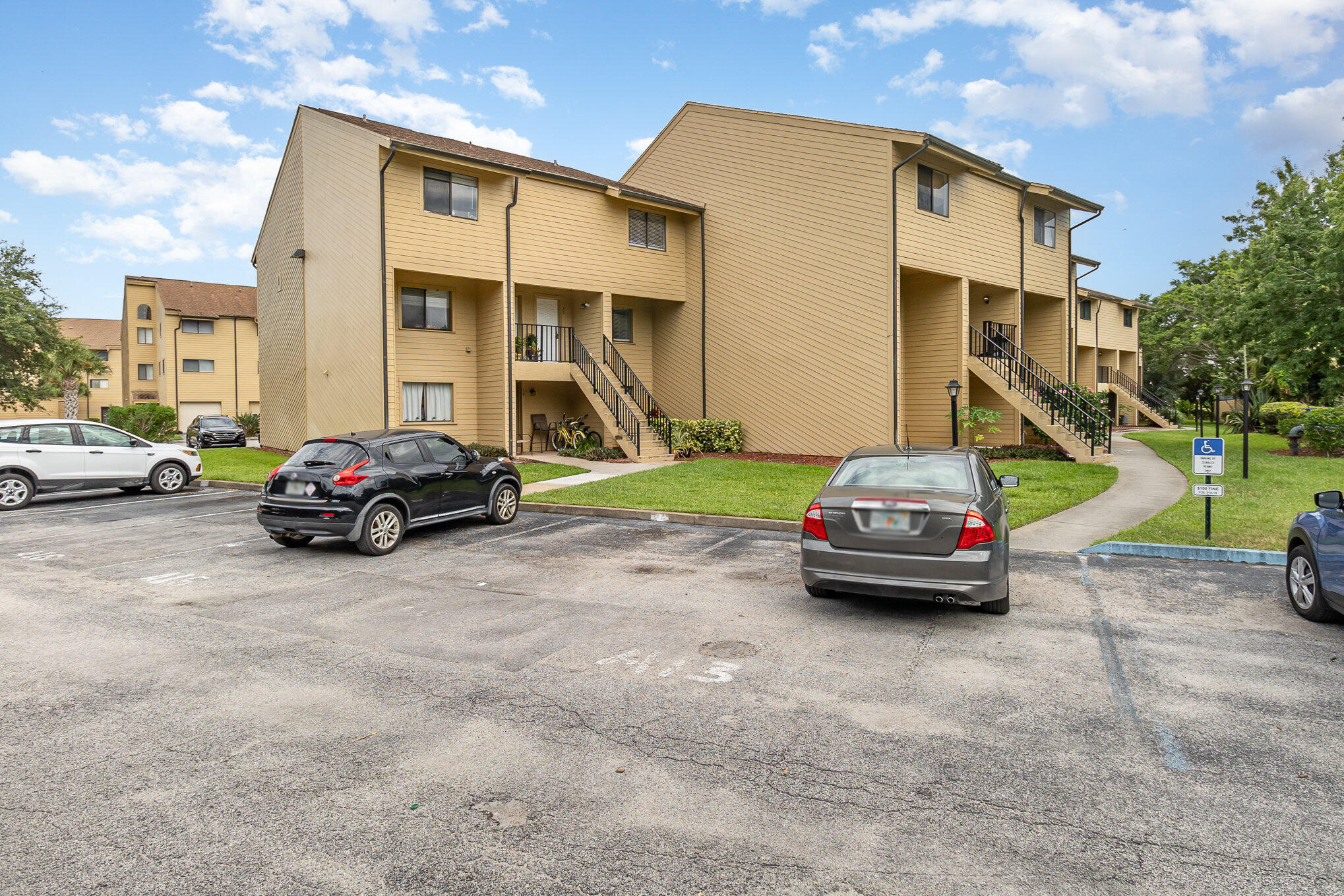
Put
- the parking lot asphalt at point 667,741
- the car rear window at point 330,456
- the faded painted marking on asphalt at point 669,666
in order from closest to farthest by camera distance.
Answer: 1. the parking lot asphalt at point 667,741
2. the faded painted marking on asphalt at point 669,666
3. the car rear window at point 330,456

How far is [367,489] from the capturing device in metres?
9.36

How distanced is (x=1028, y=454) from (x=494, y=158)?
1696cm

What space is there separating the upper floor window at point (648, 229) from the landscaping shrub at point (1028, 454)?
1120cm

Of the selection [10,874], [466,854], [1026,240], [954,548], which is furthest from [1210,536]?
[1026,240]

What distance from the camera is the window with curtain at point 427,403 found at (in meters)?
20.9

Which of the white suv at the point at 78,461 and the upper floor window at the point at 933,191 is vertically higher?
the upper floor window at the point at 933,191

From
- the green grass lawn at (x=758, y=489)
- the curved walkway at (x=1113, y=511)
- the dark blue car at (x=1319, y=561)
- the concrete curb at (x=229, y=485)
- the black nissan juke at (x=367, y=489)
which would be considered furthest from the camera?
the concrete curb at (x=229, y=485)

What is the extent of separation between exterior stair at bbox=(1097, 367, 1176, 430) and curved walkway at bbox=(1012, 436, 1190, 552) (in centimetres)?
2186

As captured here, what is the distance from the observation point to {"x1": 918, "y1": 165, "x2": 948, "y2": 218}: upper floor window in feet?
64.3

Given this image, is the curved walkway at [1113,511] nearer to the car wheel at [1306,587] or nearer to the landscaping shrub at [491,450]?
the car wheel at [1306,587]

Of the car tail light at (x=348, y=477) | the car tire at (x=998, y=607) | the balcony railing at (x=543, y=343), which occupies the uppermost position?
the balcony railing at (x=543, y=343)

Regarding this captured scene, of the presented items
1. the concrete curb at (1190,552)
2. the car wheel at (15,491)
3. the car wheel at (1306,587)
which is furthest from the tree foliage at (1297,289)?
the car wheel at (15,491)

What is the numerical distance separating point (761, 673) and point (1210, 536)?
7.24 metres

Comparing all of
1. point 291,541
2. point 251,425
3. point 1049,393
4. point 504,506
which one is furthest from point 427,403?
point 251,425
